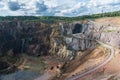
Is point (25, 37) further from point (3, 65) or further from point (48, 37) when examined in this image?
point (3, 65)

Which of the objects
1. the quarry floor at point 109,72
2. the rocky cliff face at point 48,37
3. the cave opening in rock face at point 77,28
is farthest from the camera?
the cave opening in rock face at point 77,28

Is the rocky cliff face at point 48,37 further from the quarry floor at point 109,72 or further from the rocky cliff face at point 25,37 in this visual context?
the quarry floor at point 109,72

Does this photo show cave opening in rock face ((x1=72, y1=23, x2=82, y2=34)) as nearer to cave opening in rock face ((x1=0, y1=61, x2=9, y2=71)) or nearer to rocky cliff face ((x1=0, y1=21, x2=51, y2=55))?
rocky cliff face ((x1=0, y1=21, x2=51, y2=55))

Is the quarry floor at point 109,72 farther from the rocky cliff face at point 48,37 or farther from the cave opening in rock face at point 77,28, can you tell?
the cave opening in rock face at point 77,28

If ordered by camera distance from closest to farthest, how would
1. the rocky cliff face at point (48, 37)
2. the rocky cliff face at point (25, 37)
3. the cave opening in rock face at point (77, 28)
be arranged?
the rocky cliff face at point (48, 37)
the cave opening in rock face at point (77, 28)
the rocky cliff face at point (25, 37)

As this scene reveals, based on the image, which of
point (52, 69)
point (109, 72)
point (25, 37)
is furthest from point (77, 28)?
point (109, 72)

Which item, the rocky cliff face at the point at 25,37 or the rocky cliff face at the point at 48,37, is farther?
the rocky cliff face at the point at 25,37

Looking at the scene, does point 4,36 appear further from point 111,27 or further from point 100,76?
point 100,76

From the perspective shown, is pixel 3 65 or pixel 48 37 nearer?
pixel 3 65

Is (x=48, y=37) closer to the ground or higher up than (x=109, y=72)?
higher up

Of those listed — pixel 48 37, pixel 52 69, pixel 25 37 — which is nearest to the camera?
pixel 52 69

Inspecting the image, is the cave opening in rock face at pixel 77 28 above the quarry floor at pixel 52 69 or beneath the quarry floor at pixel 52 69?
above

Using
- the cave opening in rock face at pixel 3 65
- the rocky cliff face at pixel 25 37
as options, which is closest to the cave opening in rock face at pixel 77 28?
the rocky cliff face at pixel 25 37
